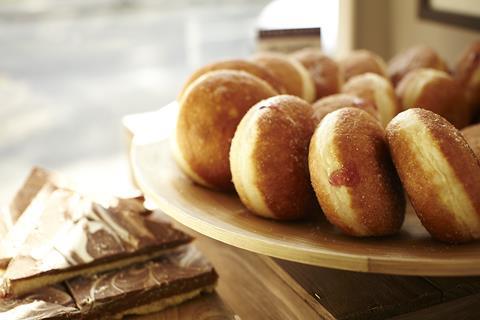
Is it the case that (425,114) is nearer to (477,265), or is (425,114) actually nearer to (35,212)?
(477,265)

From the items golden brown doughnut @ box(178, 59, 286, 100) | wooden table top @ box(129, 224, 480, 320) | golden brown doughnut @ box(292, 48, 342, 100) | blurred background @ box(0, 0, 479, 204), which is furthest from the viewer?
blurred background @ box(0, 0, 479, 204)

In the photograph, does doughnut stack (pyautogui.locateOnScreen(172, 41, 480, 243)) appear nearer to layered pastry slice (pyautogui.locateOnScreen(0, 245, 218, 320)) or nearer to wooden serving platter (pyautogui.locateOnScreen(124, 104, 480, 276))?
wooden serving platter (pyautogui.locateOnScreen(124, 104, 480, 276))

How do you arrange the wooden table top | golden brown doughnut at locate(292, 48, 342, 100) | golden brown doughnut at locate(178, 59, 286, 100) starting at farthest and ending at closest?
golden brown doughnut at locate(292, 48, 342, 100)
golden brown doughnut at locate(178, 59, 286, 100)
the wooden table top

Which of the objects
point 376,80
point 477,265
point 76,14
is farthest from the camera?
point 76,14

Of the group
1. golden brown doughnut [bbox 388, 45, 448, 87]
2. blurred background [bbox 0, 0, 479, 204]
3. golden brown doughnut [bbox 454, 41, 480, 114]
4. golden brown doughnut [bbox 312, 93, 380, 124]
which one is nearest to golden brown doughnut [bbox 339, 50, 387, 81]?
golden brown doughnut [bbox 388, 45, 448, 87]

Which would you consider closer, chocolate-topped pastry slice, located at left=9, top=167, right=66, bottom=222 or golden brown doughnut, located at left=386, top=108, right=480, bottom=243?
golden brown doughnut, located at left=386, top=108, right=480, bottom=243

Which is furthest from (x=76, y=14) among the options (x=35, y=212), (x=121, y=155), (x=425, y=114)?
(x=425, y=114)

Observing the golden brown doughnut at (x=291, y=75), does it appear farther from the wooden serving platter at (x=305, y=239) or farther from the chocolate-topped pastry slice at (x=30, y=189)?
the chocolate-topped pastry slice at (x=30, y=189)
